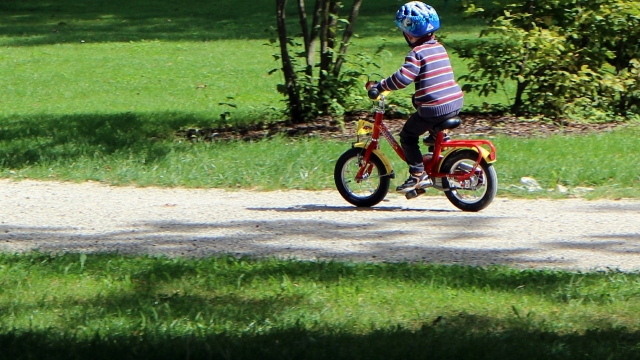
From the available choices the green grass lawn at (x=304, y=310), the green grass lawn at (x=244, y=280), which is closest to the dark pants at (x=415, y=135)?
the green grass lawn at (x=244, y=280)

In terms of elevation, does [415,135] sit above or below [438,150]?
above

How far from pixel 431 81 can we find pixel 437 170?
0.73 metres

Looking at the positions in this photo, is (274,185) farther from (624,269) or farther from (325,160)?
(624,269)

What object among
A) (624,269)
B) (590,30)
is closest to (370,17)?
(590,30)

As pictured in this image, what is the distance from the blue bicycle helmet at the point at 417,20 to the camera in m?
7.58

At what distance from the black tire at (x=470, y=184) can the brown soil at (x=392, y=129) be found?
3.13 m

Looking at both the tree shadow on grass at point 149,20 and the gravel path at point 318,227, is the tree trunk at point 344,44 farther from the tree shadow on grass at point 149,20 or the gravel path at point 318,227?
the tree shadow on grass at point 149,20

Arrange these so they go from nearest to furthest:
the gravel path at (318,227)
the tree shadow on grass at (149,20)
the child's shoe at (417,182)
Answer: the gravel path at (318,227)
the child's shoe at (417,182)
the tree shadow on grass at (149,20)

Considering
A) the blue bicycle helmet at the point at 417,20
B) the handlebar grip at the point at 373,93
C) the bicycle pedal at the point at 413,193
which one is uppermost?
the blue bicycle helmet at the point at 417,20

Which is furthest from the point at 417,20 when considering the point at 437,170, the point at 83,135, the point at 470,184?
the point at 83,135

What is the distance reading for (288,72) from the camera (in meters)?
11.6

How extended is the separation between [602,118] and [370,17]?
1546 cm

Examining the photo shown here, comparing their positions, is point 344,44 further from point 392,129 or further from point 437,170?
point 437,170

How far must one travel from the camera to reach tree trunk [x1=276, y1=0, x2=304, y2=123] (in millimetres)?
11555
